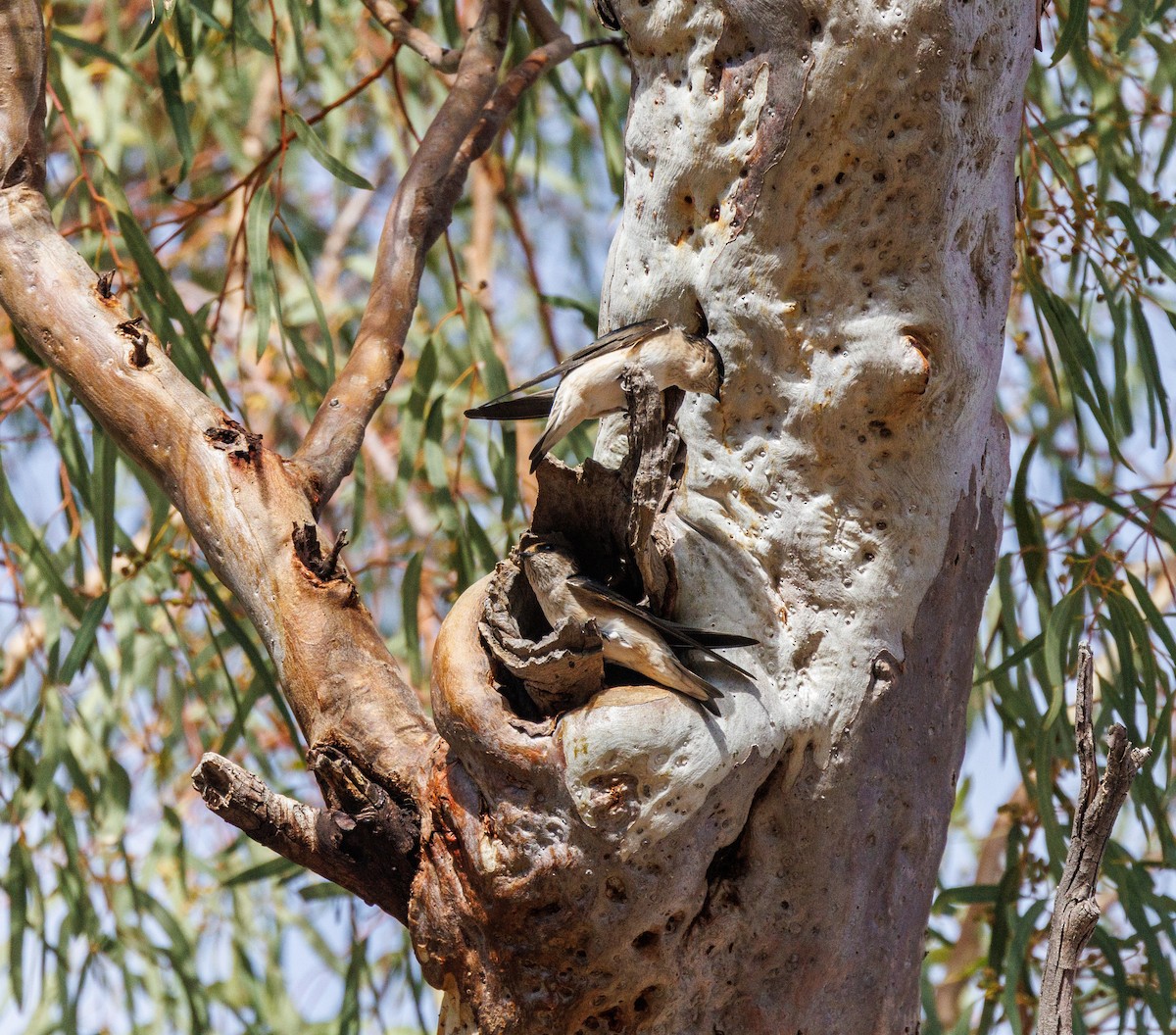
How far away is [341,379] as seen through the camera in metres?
1.33

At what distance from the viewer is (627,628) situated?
1014 millimetres

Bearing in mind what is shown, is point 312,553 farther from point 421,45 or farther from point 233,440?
point 421,45

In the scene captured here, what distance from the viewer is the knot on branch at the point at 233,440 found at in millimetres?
1188

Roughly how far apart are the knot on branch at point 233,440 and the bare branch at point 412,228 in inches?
2.3

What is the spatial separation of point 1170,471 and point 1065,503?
1.43 m

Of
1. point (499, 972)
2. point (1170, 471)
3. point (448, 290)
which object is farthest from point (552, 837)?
point (1170, 471)

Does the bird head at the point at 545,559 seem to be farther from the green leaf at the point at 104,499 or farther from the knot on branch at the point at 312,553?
the green leaf at the point at 104,499

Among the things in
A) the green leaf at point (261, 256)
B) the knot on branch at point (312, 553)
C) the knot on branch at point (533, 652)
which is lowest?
the knot on branch at point (533, 652)

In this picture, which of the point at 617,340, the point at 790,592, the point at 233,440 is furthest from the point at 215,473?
the point at 790,592

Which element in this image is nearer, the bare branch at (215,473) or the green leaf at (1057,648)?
the bare branch at (215,473)

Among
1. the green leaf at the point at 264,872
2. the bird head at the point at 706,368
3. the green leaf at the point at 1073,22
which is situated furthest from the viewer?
the green leaf at the point at 264,872

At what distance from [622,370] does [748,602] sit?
201 mm

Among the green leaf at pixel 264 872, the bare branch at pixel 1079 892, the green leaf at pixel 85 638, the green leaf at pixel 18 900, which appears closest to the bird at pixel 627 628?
the bare branch at pixel 1079 892

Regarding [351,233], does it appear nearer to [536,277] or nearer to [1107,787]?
[536,277]
